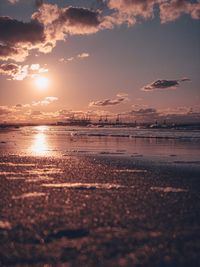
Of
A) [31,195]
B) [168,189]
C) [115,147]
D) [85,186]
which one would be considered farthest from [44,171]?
[115,147]

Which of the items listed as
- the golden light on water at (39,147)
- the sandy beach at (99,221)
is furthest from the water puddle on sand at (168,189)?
the golden light on water at (39,147)

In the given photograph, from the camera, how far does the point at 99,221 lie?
332 inches

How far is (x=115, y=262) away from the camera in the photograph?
603 cm

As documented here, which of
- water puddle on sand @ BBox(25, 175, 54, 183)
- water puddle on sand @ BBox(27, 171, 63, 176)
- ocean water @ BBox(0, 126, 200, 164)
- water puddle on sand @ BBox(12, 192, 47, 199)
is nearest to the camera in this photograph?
water puddle on sand @ BBox(12, 192, 47, 199)

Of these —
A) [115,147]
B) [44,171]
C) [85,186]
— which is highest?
[85,186]

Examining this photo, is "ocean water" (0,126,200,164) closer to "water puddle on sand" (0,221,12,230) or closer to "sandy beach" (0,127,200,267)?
"sandy beach" (0,127,200,267)

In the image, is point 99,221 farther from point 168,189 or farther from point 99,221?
point 168,189

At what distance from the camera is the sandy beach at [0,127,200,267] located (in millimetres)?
6289

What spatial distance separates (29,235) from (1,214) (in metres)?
1.86

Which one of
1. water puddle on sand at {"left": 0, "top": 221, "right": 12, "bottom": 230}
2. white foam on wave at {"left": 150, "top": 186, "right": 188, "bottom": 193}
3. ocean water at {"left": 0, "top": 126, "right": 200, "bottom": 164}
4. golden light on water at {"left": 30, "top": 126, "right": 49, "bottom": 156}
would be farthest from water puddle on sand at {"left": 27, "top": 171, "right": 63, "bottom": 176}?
golden light on water at {"left": 30, "top": 126, "right": 49, "bottom": 156}

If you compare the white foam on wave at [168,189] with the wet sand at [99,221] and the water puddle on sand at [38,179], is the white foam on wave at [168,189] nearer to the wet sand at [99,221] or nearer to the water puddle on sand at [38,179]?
the wet sand at [99,221]

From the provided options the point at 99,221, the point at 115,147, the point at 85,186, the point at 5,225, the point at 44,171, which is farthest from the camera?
the point at 115,147

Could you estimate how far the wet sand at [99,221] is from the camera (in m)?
6.29

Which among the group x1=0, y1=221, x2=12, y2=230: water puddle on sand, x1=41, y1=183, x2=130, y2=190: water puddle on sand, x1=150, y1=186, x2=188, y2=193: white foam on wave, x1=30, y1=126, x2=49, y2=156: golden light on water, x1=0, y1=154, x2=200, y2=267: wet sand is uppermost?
x1=0, y1=221, x2=12, y2=230: water puddle on sand
